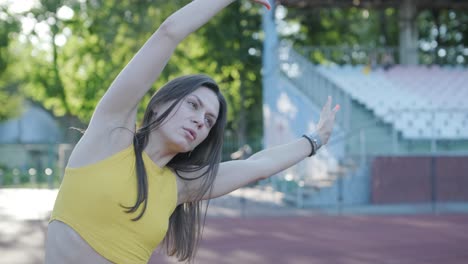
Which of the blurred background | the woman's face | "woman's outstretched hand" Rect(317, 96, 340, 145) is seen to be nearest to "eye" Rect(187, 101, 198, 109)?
the woman's face

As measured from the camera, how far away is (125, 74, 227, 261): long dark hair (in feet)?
7.14

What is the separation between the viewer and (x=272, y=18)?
20.4 meters

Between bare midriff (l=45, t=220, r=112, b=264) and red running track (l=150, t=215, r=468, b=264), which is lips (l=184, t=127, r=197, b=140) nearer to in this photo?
bare midriff (l=45, t=220, r=112, b=264)

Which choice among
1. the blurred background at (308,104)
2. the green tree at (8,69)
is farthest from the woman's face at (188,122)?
the green tree at (8,69)

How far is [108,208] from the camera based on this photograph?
6.63 feet

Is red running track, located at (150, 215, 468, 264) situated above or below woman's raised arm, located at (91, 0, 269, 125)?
below

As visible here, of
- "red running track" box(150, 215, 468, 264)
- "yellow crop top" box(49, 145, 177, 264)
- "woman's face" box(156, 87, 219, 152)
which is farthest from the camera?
"red running track" box(150, 215, 468, 264)

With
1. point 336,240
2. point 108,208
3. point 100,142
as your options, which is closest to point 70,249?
point 108,208

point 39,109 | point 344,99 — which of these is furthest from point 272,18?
point 39,109

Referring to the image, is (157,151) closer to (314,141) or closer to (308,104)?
(314,141)

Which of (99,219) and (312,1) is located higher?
(312,1)

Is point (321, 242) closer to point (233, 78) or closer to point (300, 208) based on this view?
point (300, 208)

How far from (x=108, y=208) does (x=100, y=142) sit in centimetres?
21

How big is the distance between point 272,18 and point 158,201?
18.6 m
